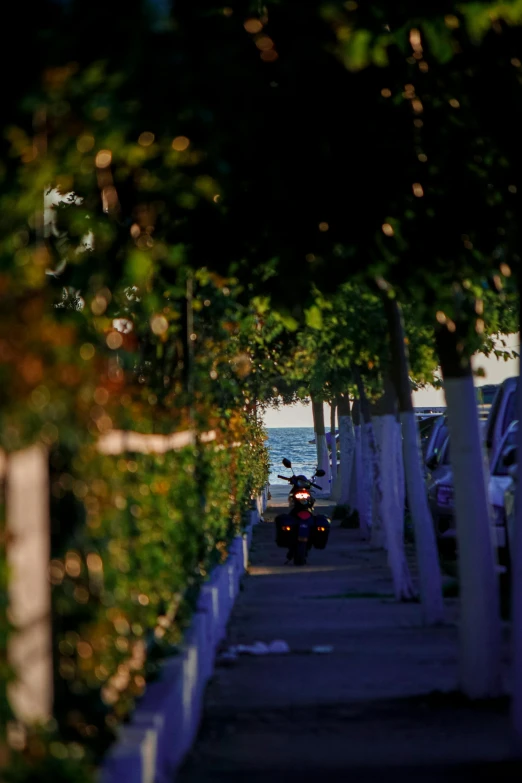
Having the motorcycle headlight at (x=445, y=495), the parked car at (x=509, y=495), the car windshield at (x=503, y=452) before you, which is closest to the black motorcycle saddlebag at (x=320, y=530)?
the motorcycle headlight at (x=445, y=495)

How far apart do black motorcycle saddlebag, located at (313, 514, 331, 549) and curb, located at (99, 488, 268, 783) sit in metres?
13.5

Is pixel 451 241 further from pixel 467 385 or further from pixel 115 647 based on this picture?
pixel 115 647

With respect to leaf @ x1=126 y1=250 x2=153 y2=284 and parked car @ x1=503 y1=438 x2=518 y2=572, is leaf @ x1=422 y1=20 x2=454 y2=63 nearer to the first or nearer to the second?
leaf @ x1=126 y1=250 x2=153 y2=284

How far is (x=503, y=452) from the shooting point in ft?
60.7

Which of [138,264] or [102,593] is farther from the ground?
[138,264]

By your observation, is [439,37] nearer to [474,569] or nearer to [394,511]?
[474,569]

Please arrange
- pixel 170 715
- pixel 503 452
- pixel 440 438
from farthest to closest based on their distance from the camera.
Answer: pixel 440 438, pixel 503 452, pixel 170 715

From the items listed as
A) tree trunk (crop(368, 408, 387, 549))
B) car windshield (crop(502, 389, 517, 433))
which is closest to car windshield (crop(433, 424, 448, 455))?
tree trunk (crop(368, 408, 387, 549))

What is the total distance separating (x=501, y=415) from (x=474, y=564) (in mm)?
9723

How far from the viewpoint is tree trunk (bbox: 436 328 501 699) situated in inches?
412

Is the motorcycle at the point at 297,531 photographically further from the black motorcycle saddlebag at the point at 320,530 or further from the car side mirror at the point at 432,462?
the car side mirror at the point at 432,462

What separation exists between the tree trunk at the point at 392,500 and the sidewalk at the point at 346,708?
1.91 ft

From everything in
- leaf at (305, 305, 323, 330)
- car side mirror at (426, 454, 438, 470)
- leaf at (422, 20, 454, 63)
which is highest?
leaf at (422, 20, 454, 63)

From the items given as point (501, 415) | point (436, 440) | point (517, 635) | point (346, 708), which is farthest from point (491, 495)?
point (436, 440)
